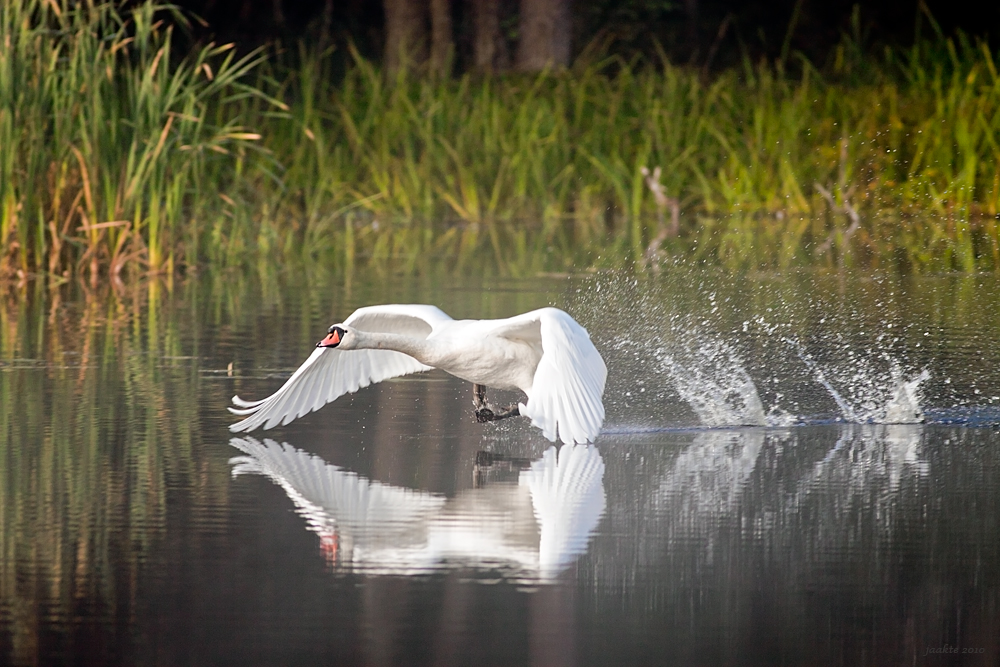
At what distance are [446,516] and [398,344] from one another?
1.65 metres

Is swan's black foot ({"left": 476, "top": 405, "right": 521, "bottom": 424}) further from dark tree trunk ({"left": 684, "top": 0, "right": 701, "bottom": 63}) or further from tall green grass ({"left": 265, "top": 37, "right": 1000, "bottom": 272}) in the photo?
dark tree trunk ({"left": 684, "top": 0, "right": 701, "bottom": 63})

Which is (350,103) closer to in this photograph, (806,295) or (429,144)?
(429,144)

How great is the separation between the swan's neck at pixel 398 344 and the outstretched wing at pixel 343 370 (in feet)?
0.44

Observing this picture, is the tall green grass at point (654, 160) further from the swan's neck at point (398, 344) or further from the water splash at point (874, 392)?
the swan's neck at point (398, 344)

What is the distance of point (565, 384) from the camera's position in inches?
243

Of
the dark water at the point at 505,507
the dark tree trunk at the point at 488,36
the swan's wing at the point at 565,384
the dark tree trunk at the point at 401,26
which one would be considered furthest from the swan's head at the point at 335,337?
the dark tree trunk at the point at 488,36

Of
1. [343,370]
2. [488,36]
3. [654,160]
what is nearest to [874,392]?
[343,370]

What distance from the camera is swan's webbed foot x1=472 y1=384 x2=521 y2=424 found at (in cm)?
701

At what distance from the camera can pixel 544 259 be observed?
13.4 metres

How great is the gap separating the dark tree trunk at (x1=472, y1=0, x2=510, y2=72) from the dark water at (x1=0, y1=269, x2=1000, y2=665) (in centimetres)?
1761

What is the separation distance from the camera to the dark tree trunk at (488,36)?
26.6m

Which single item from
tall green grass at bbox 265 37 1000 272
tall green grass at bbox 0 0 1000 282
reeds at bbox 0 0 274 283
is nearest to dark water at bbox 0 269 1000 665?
reeds at bbox 0 0 274 283

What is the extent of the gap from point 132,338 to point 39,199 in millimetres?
1981

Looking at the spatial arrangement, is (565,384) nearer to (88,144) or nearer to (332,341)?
(332,341)
